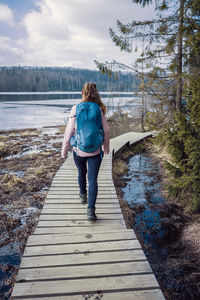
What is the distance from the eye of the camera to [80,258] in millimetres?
2318

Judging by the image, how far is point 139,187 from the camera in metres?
6.64

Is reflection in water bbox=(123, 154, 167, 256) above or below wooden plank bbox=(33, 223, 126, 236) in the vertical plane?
below

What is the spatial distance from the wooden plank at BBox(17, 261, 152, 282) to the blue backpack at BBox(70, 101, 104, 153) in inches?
54.6

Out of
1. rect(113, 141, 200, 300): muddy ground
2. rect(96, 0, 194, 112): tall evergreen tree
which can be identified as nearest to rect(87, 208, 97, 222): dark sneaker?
rect(113, 141, 200, 300): muddy ground

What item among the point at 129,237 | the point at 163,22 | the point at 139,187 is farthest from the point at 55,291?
the point at 163,22

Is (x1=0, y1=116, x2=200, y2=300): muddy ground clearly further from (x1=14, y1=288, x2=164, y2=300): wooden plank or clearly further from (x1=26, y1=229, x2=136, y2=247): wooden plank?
(x1=14, y1=288, x2=164, y2=300): wooden plank

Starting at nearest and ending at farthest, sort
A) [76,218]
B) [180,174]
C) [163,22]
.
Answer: [76,218] < [180,174] < [163,22]

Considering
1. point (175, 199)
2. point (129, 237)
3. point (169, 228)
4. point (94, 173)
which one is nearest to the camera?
point (129, 237)

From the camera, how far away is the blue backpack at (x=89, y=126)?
278cm

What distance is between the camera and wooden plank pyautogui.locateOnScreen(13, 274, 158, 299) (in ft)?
6.15

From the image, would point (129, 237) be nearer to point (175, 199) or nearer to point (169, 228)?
point (169, 228)

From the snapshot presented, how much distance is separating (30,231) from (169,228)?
110 inches

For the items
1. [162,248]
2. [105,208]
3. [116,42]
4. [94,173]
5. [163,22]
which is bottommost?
[162,248]

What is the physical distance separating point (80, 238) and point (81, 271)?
64cm
